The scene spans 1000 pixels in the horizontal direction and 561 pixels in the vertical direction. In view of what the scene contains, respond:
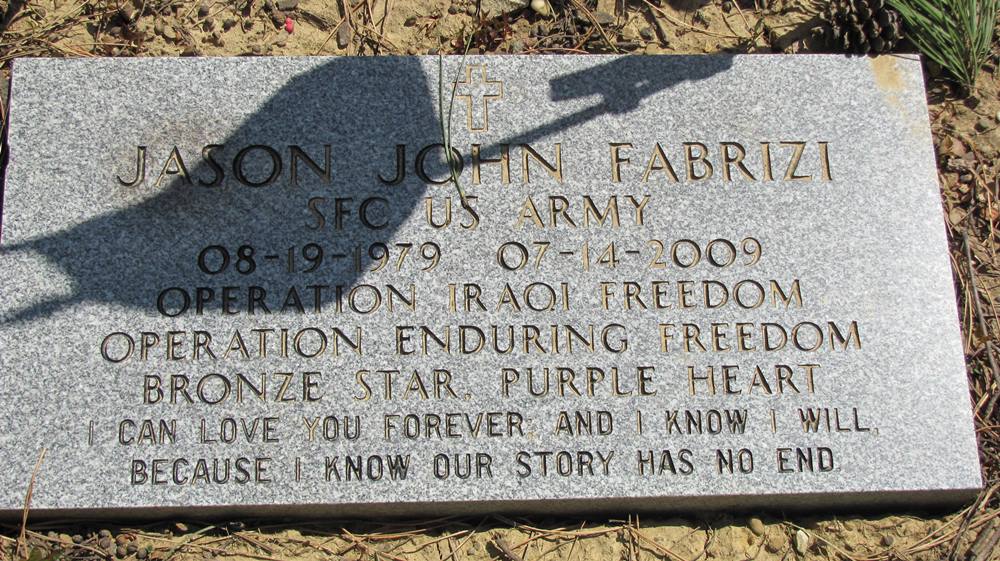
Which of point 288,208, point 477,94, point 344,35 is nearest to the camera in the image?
point 288,208

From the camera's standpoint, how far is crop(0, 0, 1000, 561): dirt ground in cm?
310

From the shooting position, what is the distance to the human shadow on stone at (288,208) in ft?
10.1

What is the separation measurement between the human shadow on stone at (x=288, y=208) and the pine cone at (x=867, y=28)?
0.64 m

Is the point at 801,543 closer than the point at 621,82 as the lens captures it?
Yes

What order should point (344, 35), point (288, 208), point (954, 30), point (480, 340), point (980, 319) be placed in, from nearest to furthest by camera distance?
point (480, 340) < point (288, 208) < point (980, 319) < point (954, 30) < point (344, 35)

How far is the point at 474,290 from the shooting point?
3.10 meters

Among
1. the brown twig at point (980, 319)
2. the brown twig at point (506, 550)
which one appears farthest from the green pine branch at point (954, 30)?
the brown twig at point (506, 550)

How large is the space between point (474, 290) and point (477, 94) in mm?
777

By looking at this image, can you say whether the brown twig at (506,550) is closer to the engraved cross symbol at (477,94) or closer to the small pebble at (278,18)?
the engraved cross symbol at (477,94)

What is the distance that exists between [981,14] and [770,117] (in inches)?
46.9

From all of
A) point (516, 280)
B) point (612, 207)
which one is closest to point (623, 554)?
point (516, 280)

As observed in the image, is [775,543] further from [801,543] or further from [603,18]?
[603,18]

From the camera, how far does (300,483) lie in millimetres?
2953

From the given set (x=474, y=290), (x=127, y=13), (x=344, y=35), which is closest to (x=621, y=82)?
(x=474, y=290)
